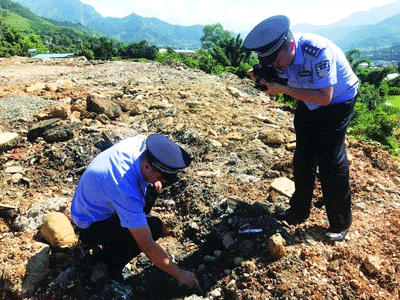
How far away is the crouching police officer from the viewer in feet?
5.85

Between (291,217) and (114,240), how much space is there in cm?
153

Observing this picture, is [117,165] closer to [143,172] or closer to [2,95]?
[143,172]

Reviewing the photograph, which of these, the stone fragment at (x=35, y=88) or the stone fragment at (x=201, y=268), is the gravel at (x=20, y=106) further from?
the stone fragment at (x=201, y=268)

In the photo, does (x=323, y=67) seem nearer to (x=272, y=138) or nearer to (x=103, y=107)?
(x=272, y=138)

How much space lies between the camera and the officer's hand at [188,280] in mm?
2047

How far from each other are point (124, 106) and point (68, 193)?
2.53 m

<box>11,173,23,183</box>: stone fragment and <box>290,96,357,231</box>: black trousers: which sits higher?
<box>290,96,357,231</box>: black trousers

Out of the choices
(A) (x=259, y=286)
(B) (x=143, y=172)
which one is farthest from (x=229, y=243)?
(B) (x=143, y=172)

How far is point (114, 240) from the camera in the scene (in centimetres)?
219

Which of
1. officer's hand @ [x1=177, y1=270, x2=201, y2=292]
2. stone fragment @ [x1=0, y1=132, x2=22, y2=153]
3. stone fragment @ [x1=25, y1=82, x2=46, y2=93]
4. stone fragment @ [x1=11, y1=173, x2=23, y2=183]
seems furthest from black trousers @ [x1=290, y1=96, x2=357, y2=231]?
stone fragment @ [x1=25, y1=82, x2=46, y2=93]

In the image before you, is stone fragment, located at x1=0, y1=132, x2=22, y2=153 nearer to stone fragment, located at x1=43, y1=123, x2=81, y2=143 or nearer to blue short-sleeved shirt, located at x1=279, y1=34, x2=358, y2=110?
stone fragment, located at x1=43, y1=123, x2=81, y2=143

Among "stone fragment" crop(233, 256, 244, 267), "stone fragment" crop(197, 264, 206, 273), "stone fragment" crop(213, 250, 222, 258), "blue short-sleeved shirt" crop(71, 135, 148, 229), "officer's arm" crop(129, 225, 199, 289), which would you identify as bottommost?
"stone fragment" crop(197, 264, 206, 273)

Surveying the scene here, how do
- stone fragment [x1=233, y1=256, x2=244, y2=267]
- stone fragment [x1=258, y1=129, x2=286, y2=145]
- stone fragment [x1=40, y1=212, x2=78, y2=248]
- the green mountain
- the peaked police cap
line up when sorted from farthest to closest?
the green mountain
stone fragment [x1=258, y1=129, x2=286, y2=145]
stone fragment [x1=40, y1=212, x2=78, y2=248]
stone fragment [x1=233, y1=256, x2=244, y2=267]
the peaked police cap

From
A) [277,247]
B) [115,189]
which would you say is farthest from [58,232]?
[277,247]
